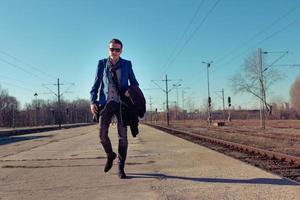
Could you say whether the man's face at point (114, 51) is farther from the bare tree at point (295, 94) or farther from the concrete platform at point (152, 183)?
the bare tree at point (295, 94)

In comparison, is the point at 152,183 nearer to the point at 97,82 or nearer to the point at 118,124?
the point at 118,124

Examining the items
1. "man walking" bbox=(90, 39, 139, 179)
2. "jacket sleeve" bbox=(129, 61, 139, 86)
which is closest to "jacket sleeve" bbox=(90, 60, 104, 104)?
"man walking" bbox=(90, 39, 139, 179)

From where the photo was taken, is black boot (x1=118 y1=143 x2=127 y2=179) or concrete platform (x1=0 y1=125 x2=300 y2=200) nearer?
concrete platform (x1=0 y1=125 x2=300 y2=200)

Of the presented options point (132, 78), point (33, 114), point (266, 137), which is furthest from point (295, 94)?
point (132, 78)

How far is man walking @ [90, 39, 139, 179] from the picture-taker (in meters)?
7.64

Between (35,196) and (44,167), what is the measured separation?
3.88 metres

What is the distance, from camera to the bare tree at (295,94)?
137250mm

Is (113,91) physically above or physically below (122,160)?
above

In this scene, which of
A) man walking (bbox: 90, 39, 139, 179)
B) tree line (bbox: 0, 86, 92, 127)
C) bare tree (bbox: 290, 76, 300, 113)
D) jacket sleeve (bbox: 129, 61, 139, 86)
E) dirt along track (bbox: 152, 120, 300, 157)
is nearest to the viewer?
man walking (bbox: 90, 39, 139, 179)

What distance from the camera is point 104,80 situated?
7746 millimetres

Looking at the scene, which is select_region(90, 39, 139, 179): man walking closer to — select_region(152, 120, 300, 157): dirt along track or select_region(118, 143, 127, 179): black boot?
select_region(118, 143, 127, 179): black boot

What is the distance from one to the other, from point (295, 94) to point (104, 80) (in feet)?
451

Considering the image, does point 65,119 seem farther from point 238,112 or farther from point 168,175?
point 168,175

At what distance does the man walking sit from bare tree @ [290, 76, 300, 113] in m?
134
